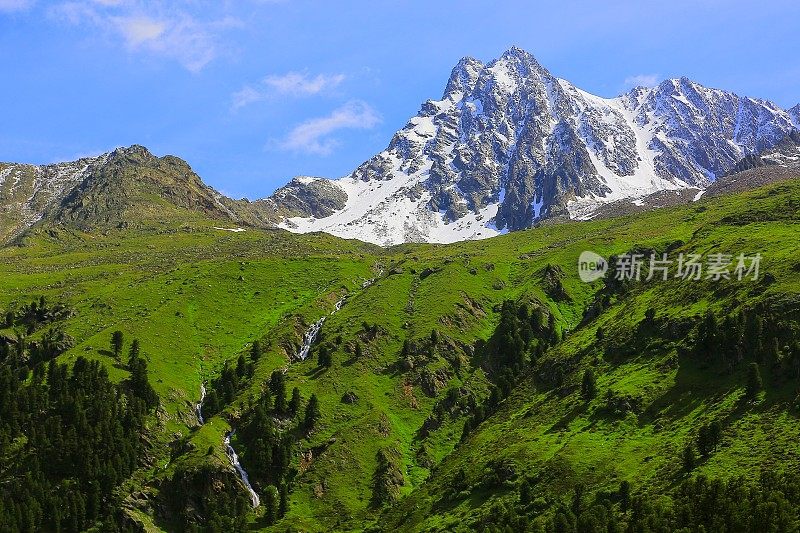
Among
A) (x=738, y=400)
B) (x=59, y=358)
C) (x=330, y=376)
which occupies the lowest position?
(x=738, y=400)

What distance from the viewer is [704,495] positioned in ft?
319

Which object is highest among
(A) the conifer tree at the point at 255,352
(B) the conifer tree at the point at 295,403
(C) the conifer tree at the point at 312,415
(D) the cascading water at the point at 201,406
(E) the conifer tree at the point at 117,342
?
(E) the conifer tree at the point at 117,342

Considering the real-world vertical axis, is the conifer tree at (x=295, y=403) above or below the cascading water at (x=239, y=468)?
above

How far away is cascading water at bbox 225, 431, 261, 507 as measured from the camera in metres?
137

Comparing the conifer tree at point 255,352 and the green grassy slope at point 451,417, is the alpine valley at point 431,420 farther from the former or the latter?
the conifer tree at point 255,352

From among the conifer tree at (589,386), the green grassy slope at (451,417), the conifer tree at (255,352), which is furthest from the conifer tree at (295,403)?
the conifer tree at (589,386)

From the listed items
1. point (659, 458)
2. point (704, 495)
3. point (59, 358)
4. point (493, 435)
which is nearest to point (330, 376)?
point (493, 435)

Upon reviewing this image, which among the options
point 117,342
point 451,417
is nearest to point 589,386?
point 451,417

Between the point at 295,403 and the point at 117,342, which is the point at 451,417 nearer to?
the point at 295,403

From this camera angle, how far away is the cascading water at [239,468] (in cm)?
13738

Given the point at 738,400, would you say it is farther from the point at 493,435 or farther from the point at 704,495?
the point at 493,435

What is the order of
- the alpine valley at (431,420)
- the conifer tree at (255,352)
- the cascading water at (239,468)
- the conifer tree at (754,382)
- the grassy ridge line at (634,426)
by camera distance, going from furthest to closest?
the conifer tree at (255,352) < the cascading water at (239,468) < the conifer tree at (754,382) < the alpine valley at (431,420) < the grassy ridge line at (634,426)

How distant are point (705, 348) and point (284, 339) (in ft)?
338

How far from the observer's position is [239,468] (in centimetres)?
14175
